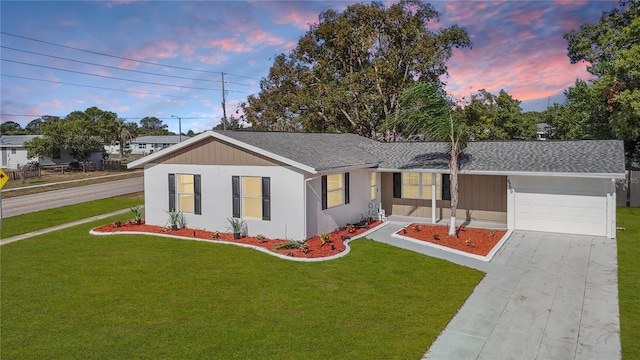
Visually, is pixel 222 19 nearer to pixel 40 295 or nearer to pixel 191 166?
pixel 191 166

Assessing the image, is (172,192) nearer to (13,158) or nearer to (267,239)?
→ (267,239)

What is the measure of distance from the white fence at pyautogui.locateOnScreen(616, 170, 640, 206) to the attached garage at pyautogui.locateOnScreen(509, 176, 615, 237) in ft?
31.6

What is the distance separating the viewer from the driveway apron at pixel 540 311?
730 centimetres

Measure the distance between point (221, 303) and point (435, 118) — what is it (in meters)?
10.3

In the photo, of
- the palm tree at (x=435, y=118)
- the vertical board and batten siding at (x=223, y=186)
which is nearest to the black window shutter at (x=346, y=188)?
the palm tree at (x=435, y=118)

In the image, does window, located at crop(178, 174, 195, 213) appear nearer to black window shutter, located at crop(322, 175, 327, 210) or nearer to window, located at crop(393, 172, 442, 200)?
black window shutter, located at crop(322, 175, 327, 210)

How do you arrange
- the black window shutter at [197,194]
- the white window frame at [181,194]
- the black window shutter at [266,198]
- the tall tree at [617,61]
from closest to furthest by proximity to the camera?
1. the black window shutter at [266,198]
2. the black window shutter at [197,194]
3. the white window frame at [181,194]
4. the tall tree at [617,61]

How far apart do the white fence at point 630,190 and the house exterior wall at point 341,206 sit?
46.7 feet

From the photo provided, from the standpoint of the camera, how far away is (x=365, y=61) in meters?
35.2

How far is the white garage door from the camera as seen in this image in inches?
613

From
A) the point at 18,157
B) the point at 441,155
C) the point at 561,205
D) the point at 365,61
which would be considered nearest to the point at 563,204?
the point at 561,205

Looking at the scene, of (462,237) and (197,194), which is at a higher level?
(197,194)

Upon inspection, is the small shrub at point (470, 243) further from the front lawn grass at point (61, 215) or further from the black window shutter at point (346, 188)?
the front lawn grass at point (61, 215)

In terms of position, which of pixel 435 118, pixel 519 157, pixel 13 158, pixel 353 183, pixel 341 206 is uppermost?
pixel 435 118
